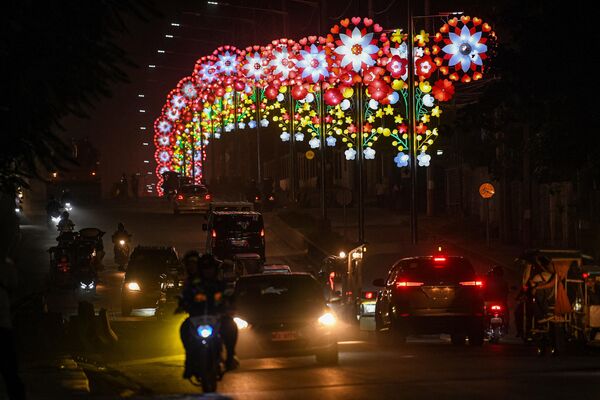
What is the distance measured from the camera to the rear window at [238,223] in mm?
46250

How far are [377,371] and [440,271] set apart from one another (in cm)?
618

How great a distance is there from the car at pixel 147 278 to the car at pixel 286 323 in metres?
14.6

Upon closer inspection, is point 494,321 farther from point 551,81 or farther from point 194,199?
point 194,199

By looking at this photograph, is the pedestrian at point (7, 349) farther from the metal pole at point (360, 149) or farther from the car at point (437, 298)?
the metal pole at point (360, 149)

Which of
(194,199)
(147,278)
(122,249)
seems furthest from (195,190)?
A: (147,278)

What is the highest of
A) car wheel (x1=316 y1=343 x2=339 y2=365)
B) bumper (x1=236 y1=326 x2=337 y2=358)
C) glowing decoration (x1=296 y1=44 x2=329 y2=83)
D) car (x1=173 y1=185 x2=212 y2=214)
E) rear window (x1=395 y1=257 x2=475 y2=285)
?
glowing decoration (x1=296 y1=44 x2=329 y2=83)

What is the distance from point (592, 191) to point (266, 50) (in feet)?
96.3

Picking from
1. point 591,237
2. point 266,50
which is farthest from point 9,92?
point 266,50

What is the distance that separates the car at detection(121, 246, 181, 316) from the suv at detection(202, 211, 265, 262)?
8.89 m

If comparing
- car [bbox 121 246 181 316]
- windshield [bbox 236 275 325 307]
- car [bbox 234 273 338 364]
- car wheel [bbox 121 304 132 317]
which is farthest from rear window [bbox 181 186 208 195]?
car [bbox 234 273 338 364]

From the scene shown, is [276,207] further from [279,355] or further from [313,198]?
[279,355]

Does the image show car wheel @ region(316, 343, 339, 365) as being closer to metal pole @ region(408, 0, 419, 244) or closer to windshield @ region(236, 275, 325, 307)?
windshield @ region(236, 275, 325, 307)

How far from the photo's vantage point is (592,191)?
1554 inches

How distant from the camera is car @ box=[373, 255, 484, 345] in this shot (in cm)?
2489
